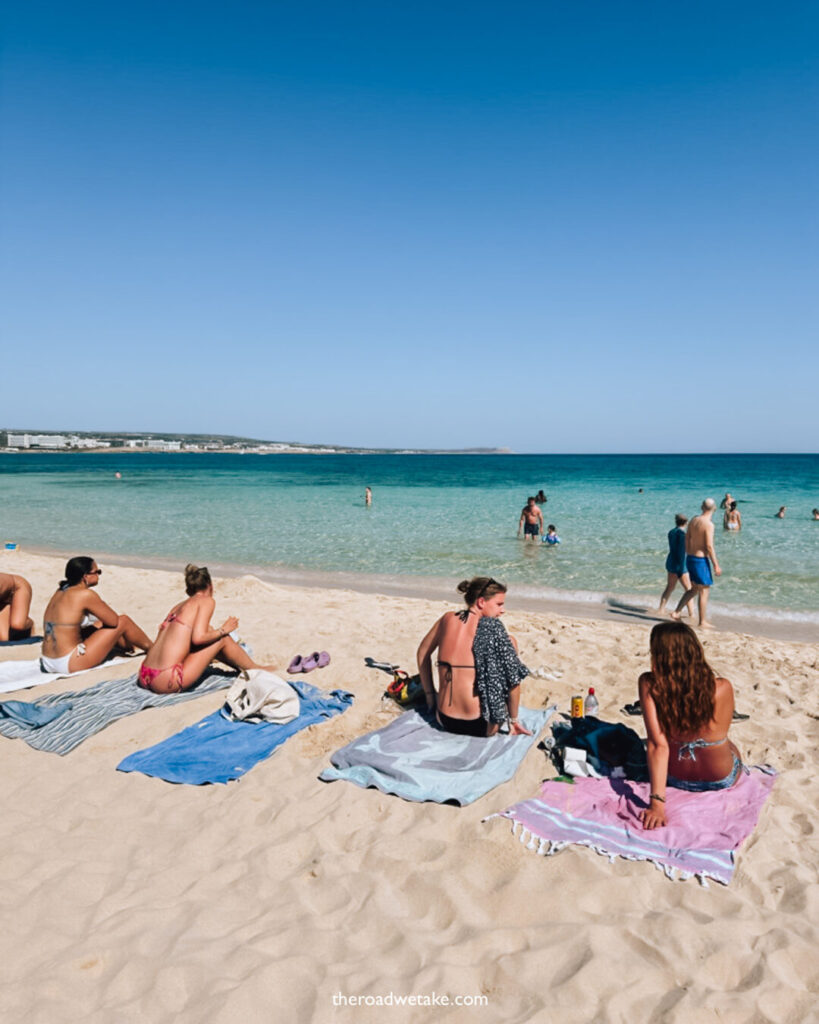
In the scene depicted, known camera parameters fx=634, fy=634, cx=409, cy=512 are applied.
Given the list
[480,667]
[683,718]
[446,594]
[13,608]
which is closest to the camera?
[683,718]

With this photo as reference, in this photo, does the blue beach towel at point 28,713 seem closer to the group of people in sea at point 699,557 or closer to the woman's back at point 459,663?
the woman's back at point 459,663

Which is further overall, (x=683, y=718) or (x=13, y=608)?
(x=13, y=608)

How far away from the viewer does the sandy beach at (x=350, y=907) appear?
2807 mm

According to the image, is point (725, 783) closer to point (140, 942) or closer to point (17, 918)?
point (140, 942)

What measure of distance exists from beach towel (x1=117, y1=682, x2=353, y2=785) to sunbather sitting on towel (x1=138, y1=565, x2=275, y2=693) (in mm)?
652

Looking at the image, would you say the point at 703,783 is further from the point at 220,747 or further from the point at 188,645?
the point at 188,645

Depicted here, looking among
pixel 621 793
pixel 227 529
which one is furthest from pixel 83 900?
pixel 227 529

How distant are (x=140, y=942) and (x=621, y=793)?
306cm

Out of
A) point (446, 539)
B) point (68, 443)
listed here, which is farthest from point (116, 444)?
point (446, 539)

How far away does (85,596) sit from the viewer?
6.76 m

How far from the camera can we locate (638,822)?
403 cm

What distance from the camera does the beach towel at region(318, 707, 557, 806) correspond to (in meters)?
4.49

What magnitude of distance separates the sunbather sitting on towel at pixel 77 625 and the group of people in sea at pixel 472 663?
0.01 m

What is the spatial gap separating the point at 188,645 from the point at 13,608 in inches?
137
